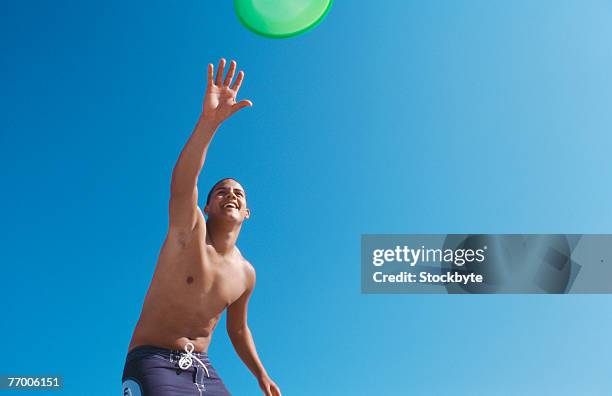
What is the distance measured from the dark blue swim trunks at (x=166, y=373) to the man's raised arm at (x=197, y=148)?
116 centimetres

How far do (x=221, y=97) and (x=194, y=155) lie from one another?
67cm

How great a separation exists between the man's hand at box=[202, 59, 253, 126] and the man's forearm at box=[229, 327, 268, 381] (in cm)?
279

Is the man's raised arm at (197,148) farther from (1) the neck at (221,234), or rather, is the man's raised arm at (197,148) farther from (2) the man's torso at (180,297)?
(1) the neck at (221,234)

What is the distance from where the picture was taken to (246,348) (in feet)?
27.7

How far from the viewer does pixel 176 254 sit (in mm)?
7277

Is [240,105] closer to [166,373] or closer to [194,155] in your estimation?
[194,155]

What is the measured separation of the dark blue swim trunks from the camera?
6.96 m

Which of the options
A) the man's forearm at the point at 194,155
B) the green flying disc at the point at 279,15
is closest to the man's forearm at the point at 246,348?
the man's forearm at the point at 194,155

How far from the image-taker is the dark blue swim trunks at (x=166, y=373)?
6965 millimetres

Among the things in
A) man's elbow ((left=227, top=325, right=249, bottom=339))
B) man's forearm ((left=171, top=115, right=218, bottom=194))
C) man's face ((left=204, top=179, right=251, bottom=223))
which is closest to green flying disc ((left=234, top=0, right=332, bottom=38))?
man's face ((left=204, top=179, right=251, bottom=223))

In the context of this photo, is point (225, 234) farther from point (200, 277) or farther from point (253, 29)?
point (253, 29)

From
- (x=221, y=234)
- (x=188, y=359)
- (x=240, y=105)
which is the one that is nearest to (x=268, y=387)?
(x=188, y=359)

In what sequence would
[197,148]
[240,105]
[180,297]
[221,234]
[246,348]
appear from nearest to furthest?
[197,148] → [240,105] → [180,297] → [221,234] → [246,348]

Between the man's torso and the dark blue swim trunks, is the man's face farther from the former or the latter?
the dark blue swim trunks
